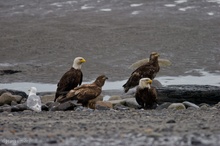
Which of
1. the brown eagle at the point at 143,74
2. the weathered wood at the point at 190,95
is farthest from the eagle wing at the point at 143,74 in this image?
the weathered wood at the point at 190,95

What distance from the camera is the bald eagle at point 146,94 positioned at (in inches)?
500

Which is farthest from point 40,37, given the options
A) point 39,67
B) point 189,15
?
point 189,15

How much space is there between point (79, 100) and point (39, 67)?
21.6ft

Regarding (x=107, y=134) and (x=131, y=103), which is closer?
(x=107, y=134)

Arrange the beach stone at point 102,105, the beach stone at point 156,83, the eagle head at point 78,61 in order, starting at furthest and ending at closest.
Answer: the beach stone at point 156,83, the eagle head at point 78,61, the beach stone at point 102,105

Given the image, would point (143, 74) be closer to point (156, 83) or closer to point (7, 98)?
point (156, 83)

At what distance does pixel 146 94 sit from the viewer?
12688 millimetres

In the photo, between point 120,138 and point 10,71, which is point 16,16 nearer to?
point 10,71

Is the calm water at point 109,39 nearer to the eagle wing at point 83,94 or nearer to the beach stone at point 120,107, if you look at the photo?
the beach stone at point 120,107

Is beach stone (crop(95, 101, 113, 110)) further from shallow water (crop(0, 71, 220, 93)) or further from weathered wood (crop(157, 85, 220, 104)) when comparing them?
shallow water (crop(0, 71, 220, 93))

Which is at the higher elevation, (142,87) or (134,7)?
(134,7)

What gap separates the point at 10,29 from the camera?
78.3 feet

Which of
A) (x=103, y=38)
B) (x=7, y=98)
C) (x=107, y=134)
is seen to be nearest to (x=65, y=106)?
(x=7, y=98)

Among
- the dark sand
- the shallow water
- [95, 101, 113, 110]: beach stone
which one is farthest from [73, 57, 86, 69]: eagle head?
the dark sand
